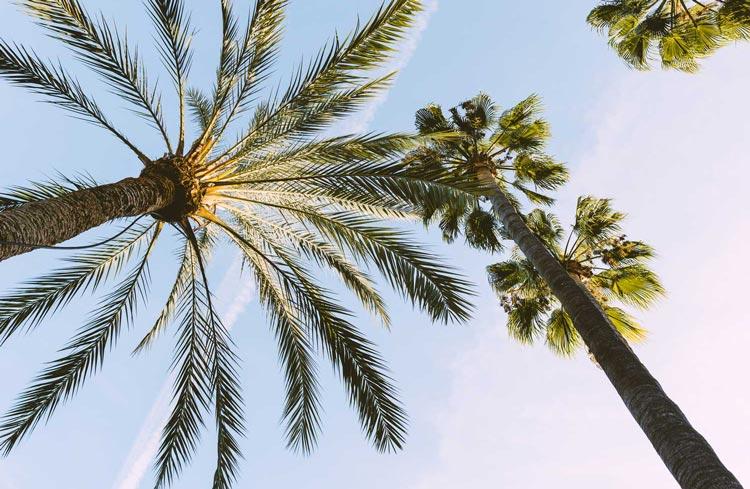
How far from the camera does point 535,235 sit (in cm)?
921

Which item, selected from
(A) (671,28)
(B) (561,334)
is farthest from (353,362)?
(A) (671,28)

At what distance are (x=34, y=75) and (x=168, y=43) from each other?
1.62 m

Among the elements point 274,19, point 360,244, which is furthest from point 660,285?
point 274,19

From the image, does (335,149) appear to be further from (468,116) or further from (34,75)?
(468,116)

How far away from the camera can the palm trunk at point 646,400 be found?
3.81 m

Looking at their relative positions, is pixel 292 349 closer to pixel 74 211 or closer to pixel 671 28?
pixel 74 211

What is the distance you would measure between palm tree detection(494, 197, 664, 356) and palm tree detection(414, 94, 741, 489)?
0.65 meters

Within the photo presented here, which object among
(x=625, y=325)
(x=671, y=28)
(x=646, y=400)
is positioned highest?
(x=671, y=28)

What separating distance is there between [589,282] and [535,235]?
2.17 meters

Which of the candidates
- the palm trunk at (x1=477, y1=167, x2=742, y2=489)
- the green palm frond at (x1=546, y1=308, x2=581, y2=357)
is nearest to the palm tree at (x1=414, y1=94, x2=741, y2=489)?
the palm trunk at (x1=477, y1=167, x2=742, y2=489)

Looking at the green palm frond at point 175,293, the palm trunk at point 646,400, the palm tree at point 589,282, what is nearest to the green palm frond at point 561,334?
the palm tree at point 589,282

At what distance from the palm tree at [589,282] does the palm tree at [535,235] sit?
0.65 m

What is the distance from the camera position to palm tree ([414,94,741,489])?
162 inches

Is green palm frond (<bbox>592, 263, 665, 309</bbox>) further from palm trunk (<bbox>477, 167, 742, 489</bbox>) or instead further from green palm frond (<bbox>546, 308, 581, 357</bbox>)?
palm trunk (<bbox>477, 167, 742, 489</bbox>)
